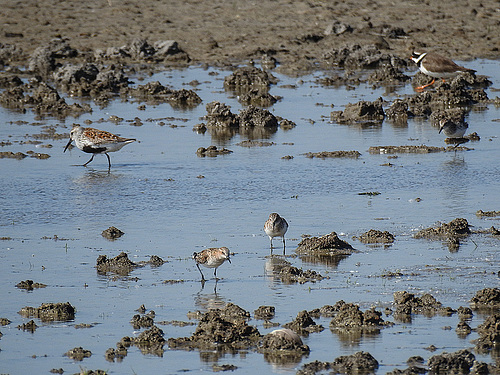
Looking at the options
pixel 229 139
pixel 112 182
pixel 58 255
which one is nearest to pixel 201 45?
pixel 229 139

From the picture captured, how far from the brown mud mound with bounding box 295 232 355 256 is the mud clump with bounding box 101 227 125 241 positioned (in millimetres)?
2564

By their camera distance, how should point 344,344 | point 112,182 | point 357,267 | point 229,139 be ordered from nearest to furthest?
1. point 344,344
2. point 357,267
3. point 112,182
4. point 229,139

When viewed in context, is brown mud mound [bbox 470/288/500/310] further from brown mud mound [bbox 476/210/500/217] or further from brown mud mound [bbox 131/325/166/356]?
brown mud mound [bbox 476/210/500/217]

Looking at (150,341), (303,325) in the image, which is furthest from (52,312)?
(303,325)

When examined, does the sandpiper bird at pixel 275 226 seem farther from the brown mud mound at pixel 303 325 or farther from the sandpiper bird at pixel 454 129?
the sandpiper bird at pixel 454 129

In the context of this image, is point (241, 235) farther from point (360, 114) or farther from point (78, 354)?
point (360, 114)

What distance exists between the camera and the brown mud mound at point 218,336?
9.05m

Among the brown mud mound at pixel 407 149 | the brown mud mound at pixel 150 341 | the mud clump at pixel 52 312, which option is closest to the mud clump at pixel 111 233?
the mud clump at pixel 52 312

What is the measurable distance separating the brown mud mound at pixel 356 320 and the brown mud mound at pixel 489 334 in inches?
38.1

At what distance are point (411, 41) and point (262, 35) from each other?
4995mm

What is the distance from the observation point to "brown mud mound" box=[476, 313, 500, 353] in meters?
8.86

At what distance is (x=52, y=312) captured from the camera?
9914 millimetres

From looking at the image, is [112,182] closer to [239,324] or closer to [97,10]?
[239,324]

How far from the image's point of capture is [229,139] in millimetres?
20172
